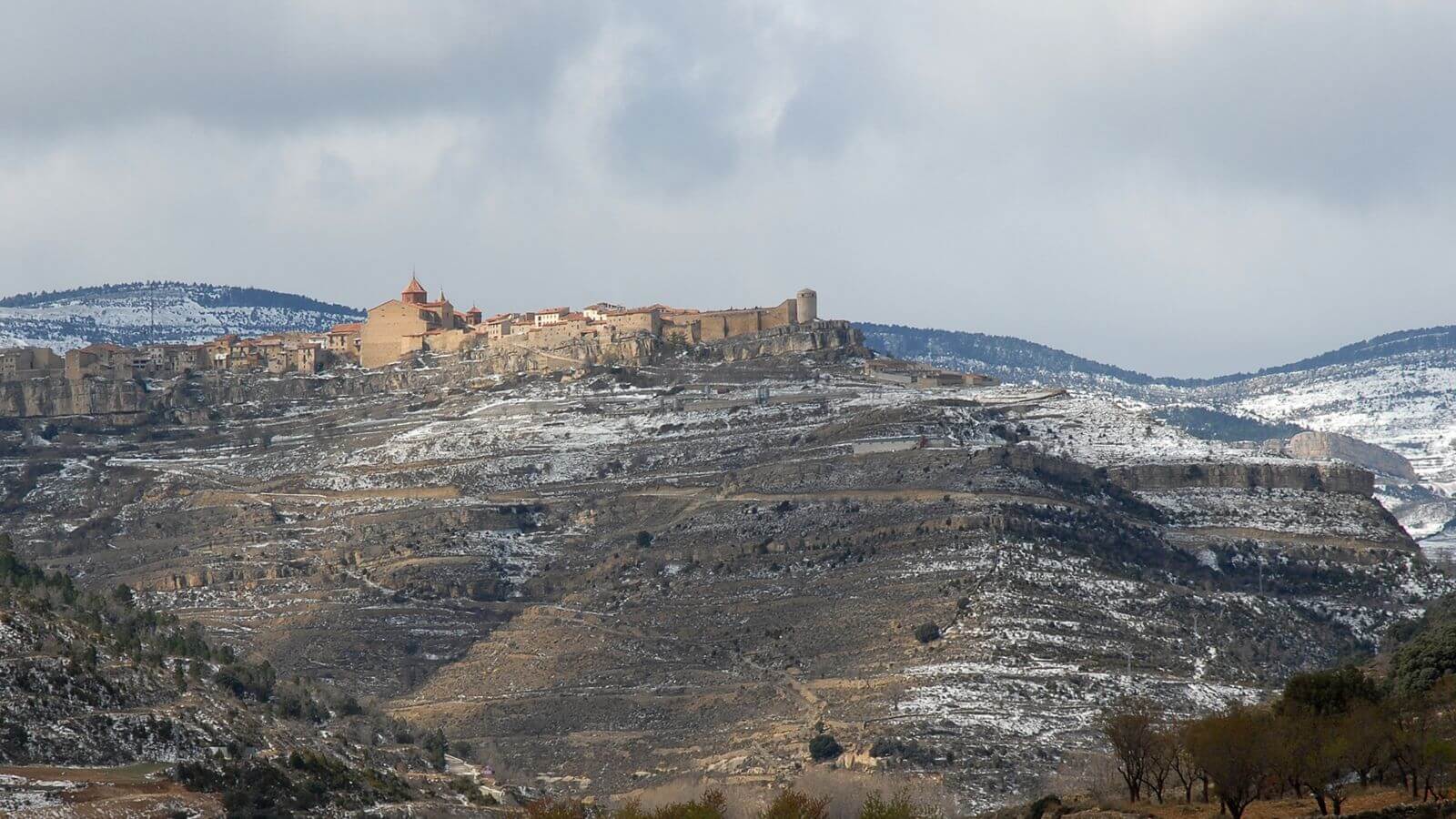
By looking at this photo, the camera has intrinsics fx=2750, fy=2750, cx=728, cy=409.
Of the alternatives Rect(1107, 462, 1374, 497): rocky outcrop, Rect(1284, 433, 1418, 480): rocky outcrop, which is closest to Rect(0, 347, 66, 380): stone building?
Rect(1107, 462, 1374, 497): rocky outcrop

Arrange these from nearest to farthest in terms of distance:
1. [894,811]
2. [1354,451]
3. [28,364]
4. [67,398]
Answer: [894,811] < [67,398] < [28,364] < [1354,451]

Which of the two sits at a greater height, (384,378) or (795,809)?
(384,378)

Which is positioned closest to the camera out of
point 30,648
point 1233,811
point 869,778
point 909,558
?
point 1233,811

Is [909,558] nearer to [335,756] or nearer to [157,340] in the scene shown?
[335,756]

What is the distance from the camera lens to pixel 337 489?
125 m

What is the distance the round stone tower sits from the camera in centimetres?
13738

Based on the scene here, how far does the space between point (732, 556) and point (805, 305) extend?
3331cm

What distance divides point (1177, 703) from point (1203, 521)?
29.3 metres

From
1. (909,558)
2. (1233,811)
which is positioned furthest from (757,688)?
(1233,811)

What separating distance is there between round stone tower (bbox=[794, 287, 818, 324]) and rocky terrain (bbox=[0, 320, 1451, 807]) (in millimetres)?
2576

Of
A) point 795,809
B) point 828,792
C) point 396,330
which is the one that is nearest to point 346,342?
point 396,330

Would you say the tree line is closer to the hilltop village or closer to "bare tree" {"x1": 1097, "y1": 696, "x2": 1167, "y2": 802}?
"bare tree" {"x1": 1097, "y1": 696, "x2": 1167, "y2": 802}

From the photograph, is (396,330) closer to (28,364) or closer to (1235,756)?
(28,364)

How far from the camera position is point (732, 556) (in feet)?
349
